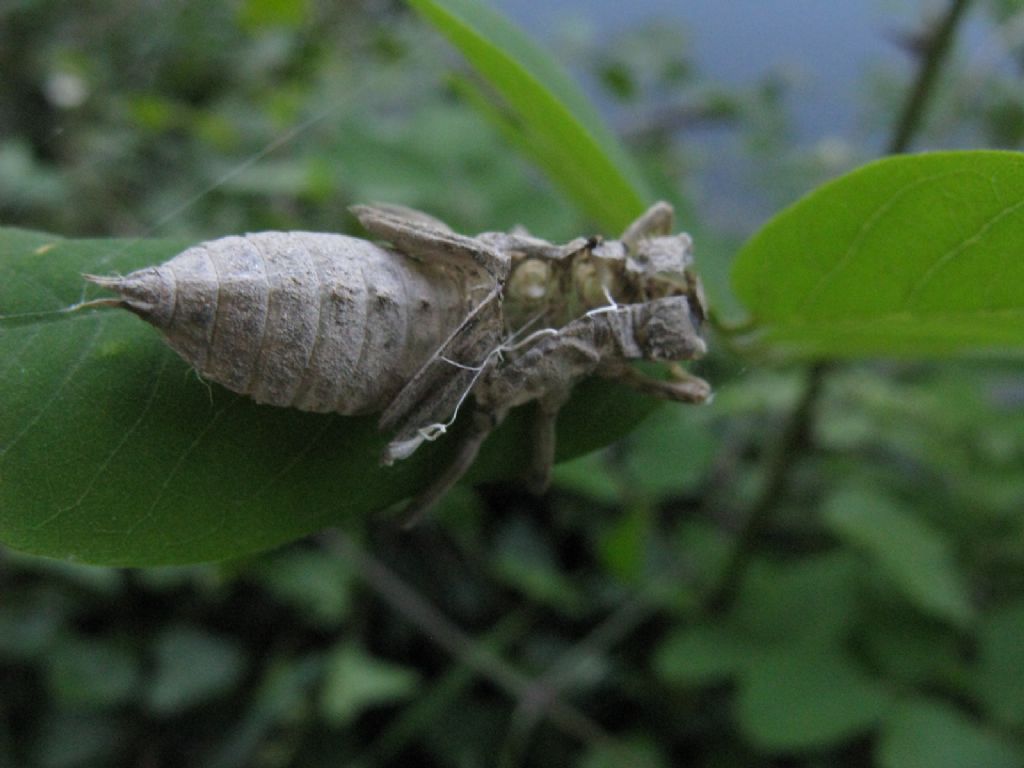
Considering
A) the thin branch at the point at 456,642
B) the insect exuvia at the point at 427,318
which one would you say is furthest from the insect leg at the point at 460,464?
the thin branch at the point at 456,642

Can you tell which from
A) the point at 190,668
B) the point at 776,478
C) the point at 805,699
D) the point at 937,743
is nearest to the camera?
the point at 937,743

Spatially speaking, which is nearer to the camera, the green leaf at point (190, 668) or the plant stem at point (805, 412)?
the plant stem at point (805, 412)

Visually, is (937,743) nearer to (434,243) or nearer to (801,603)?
(801,603)

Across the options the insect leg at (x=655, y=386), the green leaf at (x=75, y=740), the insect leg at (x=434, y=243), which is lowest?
the green leaf at (x=75, y=740)

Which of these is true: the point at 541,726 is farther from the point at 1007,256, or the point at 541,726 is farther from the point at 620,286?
the point at 1007,256

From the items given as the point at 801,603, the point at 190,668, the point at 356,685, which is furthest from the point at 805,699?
the point at 190,668

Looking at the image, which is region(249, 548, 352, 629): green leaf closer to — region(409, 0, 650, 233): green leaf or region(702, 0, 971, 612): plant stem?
region(702, 0, 971, 612): plant stem

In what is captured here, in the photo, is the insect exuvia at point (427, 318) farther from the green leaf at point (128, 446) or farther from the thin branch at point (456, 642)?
the thin branch at point (456, 642)

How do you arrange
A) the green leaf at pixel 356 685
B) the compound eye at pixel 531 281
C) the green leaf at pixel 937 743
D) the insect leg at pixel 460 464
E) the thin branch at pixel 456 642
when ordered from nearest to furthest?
the insect leg at pixel 460 464 < the compound eye at pixel 531 281 < the green leaf at pixel 937 743 < the green leaf at pixel 356 685 < the thin branch at pixel 456 642
